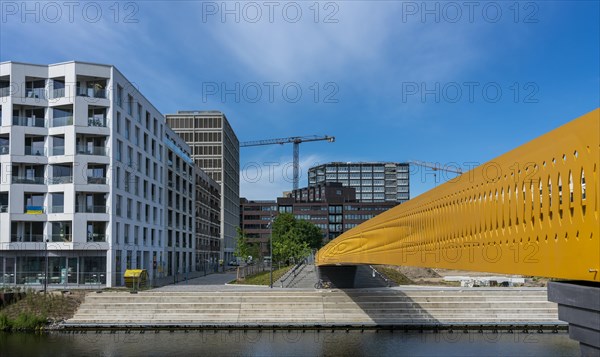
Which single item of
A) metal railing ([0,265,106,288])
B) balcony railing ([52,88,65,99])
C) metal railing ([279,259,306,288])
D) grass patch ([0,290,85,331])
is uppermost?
balcony railing ([52,88,65,99])

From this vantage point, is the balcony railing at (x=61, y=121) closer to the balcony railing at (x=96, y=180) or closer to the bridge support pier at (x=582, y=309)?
the balcony railing at (x=96, y=180)

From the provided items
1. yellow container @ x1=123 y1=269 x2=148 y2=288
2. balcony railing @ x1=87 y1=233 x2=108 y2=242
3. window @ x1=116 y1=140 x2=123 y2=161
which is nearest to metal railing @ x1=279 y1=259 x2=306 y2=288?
yellow container @ x1=123 y1=269 x2=148 y2=288

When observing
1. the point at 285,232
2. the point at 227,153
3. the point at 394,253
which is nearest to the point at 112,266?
the point at 394,253

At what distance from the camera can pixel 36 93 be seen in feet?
160

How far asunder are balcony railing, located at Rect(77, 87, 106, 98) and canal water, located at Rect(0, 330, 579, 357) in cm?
2186

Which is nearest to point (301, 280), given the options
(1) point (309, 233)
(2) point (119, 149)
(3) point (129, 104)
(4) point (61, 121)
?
(2) point (119, 149)

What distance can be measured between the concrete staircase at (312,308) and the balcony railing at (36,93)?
63.8 ft

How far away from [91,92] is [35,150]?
6879 millimetres

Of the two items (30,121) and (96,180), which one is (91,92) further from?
(96,180)

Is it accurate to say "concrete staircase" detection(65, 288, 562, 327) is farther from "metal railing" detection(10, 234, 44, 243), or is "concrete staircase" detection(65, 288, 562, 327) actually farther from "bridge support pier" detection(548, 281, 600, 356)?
"bridge support pier" detection(548, 281, 600, 356)

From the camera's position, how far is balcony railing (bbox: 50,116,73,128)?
4844 centimetres

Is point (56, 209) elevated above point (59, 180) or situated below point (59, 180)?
below

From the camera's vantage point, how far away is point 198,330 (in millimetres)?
34750

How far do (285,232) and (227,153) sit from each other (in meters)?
27.3
